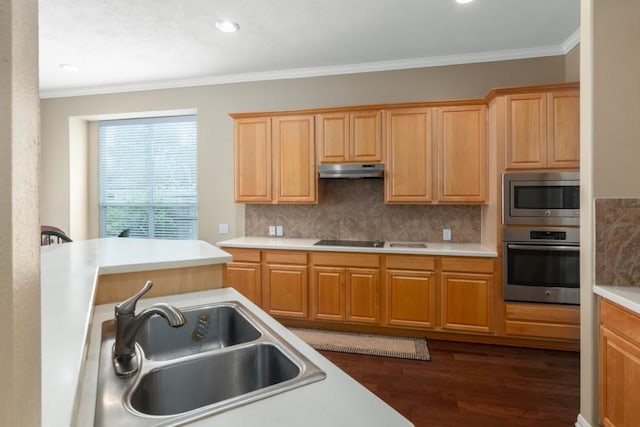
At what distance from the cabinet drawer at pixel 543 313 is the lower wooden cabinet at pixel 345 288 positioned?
3.97 ft

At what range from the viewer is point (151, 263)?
5.25 ft

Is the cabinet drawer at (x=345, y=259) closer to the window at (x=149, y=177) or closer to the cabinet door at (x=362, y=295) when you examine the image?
the cabinet door at (x=362, y=295)

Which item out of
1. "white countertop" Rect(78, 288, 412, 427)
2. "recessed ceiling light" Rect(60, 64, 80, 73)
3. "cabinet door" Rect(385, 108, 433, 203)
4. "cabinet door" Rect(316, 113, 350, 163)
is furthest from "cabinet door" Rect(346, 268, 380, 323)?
Result: "recessed ceiling light" Rect(60, 64, 80, 73)

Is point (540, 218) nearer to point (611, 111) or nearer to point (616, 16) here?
point (611, 111)

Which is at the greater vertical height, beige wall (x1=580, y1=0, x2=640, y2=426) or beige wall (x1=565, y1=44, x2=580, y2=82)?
beige wall (x1=565, y1=44, x2=580, y2=82)

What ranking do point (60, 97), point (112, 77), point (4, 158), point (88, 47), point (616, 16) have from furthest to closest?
point (60, 97) → point (112, 77) → point (88, 47) → point (616, 16) → point (4, 158)

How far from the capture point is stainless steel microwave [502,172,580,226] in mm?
2855

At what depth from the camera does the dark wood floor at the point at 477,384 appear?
2.10m

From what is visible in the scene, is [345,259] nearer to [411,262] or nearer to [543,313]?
[411,262]

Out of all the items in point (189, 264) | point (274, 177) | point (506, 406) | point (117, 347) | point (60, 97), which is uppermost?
point (60, 97)

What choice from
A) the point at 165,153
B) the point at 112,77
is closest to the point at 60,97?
the point at 112,77

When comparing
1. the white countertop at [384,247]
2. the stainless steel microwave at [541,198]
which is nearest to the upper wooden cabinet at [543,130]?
the stainless steel microwave at [541,198]

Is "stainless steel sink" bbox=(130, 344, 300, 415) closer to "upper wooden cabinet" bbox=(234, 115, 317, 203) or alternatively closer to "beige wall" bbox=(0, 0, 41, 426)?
"beige wall" bbox=(0, 0, 41, 426)

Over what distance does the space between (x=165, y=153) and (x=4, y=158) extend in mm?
4933
